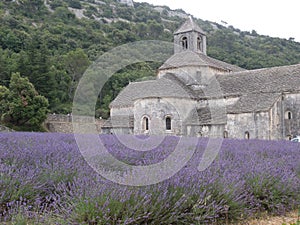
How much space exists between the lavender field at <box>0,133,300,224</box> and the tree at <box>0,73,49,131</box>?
868 inches

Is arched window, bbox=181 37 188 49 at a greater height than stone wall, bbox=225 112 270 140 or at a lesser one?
greater

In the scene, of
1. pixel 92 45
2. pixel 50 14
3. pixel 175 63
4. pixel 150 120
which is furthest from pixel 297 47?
pixel 150 120

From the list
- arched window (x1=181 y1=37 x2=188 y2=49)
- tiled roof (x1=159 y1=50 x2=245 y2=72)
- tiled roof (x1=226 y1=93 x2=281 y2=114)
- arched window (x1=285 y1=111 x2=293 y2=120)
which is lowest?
arched window (x1=285 y1=111 x2=293 y2=120)

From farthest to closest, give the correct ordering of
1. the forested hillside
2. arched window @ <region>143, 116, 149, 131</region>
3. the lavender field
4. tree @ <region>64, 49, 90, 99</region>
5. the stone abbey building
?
tree @ <region>64, 49, 90, 99</region>
the forested hillside
arched window @ <region>143, 116, 149, 131</region>
the stone abbey building
the lavender field

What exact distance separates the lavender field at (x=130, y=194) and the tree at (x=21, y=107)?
22048 millimetres

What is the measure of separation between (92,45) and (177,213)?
171 feet

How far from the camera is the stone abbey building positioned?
19.3 meters

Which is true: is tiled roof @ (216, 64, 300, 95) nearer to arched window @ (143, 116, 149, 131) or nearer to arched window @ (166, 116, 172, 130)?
arched window @ (166, 116, 172, 130)

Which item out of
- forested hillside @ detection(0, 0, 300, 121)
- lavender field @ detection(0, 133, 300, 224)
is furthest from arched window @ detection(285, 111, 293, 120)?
lavender field @ detection(0, 133, 300, 224)

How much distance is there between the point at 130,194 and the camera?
301 cm

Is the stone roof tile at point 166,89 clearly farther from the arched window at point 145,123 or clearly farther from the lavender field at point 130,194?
the lavender field at point 130,194

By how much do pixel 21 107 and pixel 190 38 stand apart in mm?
14730

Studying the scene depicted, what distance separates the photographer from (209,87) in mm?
23562

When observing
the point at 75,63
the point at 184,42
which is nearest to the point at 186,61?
the point at 184,42
